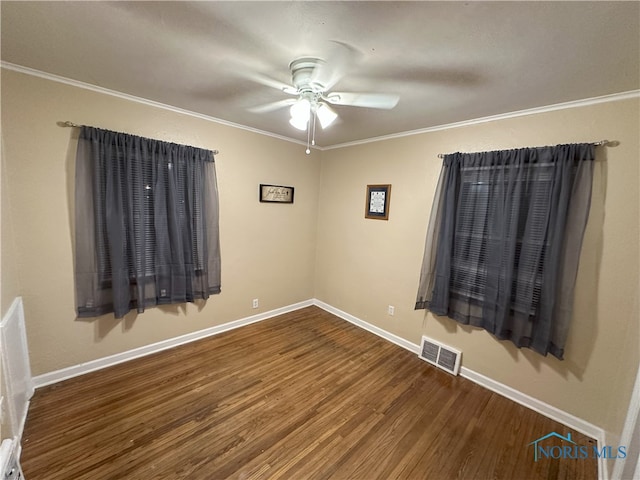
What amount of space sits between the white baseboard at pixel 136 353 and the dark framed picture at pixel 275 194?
1586mm

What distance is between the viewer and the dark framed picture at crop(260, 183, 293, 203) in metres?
3.32

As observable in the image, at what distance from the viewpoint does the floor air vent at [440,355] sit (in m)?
2.59

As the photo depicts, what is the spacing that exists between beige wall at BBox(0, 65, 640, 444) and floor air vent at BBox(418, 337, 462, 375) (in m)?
0.08

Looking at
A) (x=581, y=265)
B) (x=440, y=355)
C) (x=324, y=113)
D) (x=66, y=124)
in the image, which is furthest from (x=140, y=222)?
(x=581, y=265)

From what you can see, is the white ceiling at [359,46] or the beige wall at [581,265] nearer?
the white ceiling at [359,46]

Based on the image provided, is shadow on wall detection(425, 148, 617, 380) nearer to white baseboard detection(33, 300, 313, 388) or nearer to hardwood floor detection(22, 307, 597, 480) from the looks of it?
hardwood floor detection(22, 307, 597, 480)

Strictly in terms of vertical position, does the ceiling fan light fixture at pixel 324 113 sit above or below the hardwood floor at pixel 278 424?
above

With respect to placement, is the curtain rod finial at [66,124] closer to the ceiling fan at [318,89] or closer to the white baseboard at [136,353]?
the ceiling fan at [318,89]

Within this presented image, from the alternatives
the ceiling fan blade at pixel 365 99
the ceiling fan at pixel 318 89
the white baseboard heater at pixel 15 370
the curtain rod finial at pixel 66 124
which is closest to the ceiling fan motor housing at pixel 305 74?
the ceiling fan at pixel 318 89

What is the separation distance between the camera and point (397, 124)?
2666 millimetres

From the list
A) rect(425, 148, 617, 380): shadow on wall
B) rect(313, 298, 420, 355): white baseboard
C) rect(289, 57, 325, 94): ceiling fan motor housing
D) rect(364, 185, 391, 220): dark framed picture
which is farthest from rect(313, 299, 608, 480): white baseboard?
rect(289, 57, 325, 94): ceiling fan motor housing

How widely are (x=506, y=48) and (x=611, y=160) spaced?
1.26 m

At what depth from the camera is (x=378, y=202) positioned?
3.25 m

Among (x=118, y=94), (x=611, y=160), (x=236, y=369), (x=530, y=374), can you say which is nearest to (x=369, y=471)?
(x=236, y=369)
